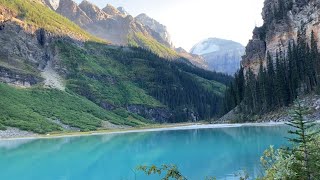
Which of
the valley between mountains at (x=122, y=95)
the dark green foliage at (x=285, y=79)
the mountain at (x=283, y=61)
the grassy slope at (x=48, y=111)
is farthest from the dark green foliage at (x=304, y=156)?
the grassy slope at (x=48, y=111)

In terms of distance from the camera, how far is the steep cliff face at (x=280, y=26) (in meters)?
104

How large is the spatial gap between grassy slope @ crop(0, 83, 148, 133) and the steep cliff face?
6549 cm

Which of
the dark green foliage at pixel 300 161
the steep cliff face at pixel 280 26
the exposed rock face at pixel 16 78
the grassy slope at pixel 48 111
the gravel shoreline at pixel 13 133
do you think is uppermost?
the steep cliff face at pixel 280 26

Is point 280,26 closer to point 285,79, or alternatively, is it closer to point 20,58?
point 285,79

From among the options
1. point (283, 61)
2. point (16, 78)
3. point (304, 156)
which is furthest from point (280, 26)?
point (16, 78)

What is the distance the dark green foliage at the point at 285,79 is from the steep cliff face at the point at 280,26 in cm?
302

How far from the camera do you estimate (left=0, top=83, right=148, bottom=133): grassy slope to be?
383 feet

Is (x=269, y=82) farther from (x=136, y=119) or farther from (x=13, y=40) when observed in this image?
(x=13, y=40)

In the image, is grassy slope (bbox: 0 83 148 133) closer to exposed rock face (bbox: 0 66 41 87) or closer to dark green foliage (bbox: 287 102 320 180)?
exposed rock face (bbox: 0 66 41 87)

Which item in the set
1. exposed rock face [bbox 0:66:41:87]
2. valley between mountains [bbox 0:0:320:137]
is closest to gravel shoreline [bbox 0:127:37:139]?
valley between mountains [bbox 0:0:320:137]

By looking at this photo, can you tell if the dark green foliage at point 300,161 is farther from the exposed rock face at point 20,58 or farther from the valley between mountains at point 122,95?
the exposed rock face at point 20,58

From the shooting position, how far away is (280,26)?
11669 cm

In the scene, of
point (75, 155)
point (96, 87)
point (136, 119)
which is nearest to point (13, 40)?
point (96, 87)

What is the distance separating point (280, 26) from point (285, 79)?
70.5ft
